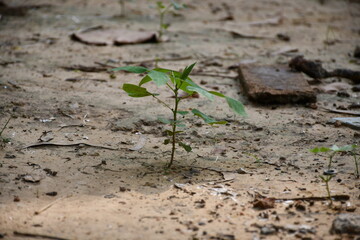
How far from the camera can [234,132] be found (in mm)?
2953

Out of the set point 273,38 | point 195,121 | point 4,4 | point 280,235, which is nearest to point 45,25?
point 4,4

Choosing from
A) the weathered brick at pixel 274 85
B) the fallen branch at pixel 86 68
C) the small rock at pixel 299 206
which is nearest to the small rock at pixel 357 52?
the weathered brick at pixel 274 85

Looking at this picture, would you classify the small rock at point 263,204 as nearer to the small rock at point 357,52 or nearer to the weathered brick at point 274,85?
the weathered brick at point 274,85

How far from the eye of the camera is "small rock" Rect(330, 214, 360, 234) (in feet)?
5.96

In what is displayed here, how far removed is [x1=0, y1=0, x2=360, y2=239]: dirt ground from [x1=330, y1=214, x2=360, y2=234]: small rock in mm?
45

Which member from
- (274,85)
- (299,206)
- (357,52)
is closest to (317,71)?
(274,85)

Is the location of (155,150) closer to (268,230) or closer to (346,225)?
(268,230)

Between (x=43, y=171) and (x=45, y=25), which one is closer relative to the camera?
(x=43, y=171)

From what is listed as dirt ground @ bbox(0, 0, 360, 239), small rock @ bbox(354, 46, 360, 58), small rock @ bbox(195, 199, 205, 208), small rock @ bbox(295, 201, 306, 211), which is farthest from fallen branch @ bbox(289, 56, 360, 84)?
small rock @ bbox(195, 199, 205, 208)

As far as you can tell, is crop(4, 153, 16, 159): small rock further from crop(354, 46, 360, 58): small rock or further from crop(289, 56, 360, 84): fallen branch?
crop(354, 46, 360, 58): small rock

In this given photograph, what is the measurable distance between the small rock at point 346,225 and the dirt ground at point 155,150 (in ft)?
0.15

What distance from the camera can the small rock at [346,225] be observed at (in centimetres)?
182

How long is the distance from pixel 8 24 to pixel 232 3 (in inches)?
126

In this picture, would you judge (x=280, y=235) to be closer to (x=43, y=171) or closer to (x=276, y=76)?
(x=43, y=171)
